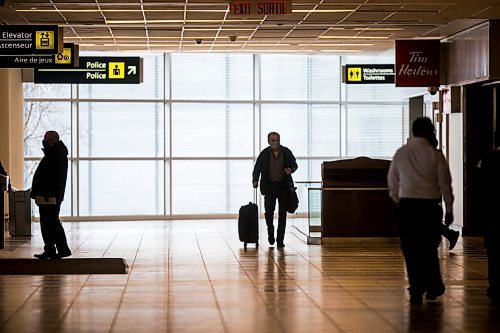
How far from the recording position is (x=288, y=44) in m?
19.6

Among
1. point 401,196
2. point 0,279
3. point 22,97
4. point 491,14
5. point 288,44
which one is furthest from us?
point 22,97

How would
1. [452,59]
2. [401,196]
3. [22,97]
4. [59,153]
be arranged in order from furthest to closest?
1. [22,97]
2. [452,59]
3. [59,153]
4. [401,196]

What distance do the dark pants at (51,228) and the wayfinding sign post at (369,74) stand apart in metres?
8.67

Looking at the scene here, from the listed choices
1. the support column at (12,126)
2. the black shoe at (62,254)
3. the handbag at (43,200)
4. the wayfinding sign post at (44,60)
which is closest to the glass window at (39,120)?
the support column at (12,126)

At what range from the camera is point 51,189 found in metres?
13.0

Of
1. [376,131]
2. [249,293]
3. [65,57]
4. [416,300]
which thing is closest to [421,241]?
[416,300]

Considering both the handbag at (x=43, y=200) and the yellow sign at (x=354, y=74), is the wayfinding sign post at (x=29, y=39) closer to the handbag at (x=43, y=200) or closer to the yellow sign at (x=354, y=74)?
the handbag at (x=43, y=200)

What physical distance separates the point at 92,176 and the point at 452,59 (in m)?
9.08

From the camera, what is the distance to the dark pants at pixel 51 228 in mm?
13141

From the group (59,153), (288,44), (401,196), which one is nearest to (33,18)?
(59,153)

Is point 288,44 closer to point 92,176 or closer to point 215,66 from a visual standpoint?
point 215,66

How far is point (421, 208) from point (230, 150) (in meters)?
14.8

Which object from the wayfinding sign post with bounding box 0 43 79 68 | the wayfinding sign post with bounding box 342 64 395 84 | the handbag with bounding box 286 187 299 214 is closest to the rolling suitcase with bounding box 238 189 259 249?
the handbag with bounding box 286 187 299 214

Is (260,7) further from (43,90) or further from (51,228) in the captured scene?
(43,90)
